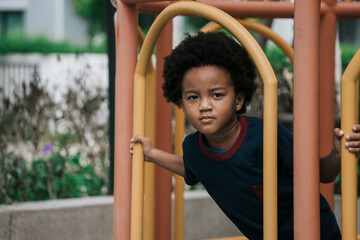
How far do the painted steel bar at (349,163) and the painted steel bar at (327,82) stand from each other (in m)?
0.88

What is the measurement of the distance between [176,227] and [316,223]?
1004 millimetres

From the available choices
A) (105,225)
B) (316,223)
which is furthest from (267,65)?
(105,225)

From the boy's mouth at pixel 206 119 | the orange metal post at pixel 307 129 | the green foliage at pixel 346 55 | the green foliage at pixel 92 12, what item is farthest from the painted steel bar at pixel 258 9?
the green foliage at pixel 92 12

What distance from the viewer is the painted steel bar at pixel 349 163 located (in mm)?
1358

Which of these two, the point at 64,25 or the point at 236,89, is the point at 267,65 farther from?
the point at 64,25

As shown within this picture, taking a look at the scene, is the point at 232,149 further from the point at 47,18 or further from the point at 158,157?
the point at 47,18

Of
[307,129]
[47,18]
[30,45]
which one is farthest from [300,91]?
[47,18]

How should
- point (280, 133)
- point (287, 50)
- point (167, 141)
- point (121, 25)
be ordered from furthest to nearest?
point (287, 50) < point (167, 141) < point (121, 25) < point (280, 133)

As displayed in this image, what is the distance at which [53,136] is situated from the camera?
4438mm

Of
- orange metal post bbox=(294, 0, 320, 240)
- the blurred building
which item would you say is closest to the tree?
the blurred building

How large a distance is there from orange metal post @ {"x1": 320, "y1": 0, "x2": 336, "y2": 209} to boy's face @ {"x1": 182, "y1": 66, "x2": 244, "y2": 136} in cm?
82

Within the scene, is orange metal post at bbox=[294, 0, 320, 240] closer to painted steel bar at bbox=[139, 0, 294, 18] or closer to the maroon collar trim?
the maroon collar trim

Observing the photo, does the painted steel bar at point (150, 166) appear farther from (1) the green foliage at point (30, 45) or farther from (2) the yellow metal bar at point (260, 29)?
(1) the green foliage at point (30, 45)

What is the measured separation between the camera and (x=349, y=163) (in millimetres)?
1362
